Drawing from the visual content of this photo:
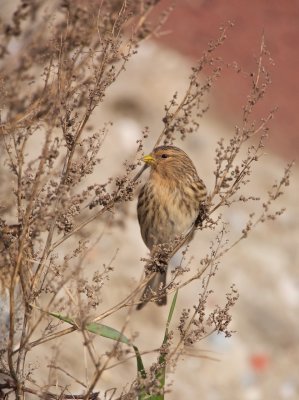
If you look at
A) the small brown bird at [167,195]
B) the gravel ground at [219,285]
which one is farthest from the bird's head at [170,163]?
the gravel ground at [219,285]

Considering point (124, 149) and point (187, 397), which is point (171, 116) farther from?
point (124, 149)

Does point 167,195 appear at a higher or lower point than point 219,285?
lower

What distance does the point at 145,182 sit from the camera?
5.16 metres

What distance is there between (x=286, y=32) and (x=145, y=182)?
21.1 feet

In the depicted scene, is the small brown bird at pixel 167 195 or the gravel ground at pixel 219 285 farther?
the gravel ground at pixel 219 285

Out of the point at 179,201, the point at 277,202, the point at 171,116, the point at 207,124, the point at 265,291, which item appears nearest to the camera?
the point at 171,116

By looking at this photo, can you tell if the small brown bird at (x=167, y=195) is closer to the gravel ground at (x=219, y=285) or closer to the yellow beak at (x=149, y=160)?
the yellow beak at (x=149, y=160)

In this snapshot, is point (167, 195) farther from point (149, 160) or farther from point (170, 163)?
point (149, 160)

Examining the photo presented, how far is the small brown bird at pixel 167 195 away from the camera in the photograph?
4883 millimetres

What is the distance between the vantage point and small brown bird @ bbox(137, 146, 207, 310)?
488 centimetres

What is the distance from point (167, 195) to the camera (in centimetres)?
502

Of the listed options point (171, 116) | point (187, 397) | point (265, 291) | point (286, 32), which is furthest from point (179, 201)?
point (286, 32)

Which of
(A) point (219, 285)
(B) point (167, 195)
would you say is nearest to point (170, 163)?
(B) point (167, 195)

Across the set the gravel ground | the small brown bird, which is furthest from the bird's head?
the gravel ground
